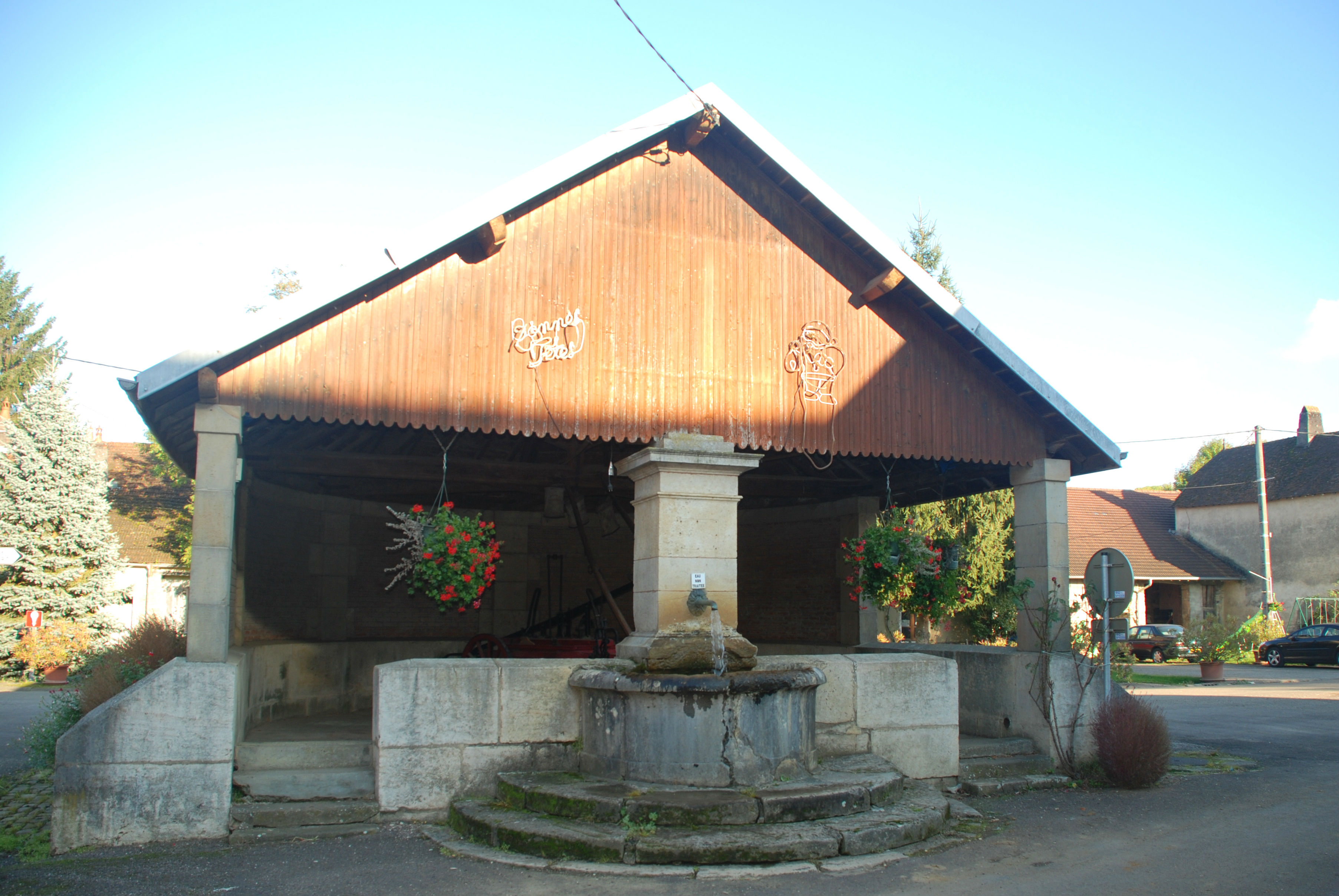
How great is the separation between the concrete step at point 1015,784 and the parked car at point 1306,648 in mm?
21992

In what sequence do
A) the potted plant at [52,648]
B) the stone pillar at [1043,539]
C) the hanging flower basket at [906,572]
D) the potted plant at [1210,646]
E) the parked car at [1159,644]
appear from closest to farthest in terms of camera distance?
1. the hanging flower basket at [906,572]
2. the stone pillar at [1043,539]
3. the potted plant at [52,648]
4. the potted plant at [1210,646]
5. the parked car at [1159,644]

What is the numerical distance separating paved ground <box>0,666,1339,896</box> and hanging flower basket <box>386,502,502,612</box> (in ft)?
6.10

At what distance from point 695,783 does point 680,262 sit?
14.9 feet

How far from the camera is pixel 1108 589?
9.02 meters

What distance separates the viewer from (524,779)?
23.8 feet

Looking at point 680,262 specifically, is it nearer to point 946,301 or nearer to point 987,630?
point 946,301

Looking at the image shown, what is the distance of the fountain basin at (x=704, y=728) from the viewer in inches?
275

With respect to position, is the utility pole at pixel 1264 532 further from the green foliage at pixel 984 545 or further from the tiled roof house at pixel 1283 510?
the green foliage at pixel 984 545

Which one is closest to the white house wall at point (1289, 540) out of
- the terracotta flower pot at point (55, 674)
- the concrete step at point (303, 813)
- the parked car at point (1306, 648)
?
the parked car at point (1306, 648)

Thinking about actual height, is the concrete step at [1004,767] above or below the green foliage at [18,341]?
below

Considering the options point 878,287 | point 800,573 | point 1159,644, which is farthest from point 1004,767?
point 1159,644

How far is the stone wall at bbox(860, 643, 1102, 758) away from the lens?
9516mm

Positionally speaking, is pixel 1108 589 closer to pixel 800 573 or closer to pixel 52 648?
pixel 800 573

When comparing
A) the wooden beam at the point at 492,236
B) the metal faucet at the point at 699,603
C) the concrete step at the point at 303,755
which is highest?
the wooden beam at the point at 492,236
